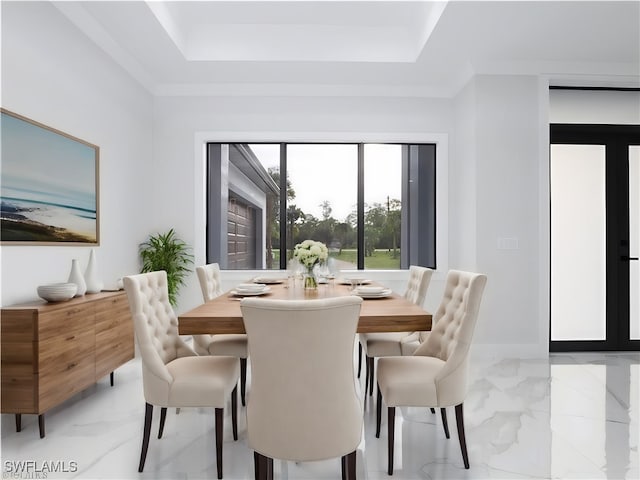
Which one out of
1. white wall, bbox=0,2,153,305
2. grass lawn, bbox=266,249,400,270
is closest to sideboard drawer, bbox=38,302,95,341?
white wall, bbox=0,2,153,305

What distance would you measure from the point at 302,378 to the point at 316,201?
3.66m

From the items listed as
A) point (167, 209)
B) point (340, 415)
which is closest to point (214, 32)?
point (167, 209)

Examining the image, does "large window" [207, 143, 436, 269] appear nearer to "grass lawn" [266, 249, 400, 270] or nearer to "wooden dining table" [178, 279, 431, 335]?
"grass lawn" [266, 249, 400, 270]

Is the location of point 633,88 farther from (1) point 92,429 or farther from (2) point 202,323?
(1) point 92,429

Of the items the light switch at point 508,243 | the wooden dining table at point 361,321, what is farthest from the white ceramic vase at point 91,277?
the light switch at point 508,243

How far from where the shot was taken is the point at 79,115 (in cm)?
324

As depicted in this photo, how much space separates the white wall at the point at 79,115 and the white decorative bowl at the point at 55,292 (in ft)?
0.52

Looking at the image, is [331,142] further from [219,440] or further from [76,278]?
[219,440]

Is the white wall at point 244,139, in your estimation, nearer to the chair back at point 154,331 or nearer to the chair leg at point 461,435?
the chair back at point 154,331

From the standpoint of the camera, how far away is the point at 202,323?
5.99ft

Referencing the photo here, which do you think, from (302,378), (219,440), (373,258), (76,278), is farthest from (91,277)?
(373,258)

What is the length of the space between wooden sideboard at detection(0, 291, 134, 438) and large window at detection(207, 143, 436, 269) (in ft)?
7.11

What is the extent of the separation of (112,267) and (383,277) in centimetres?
279

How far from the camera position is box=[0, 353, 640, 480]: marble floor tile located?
6.61 ft
